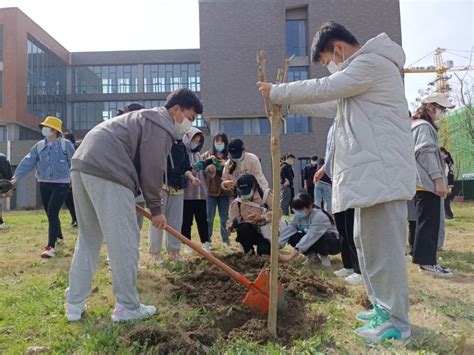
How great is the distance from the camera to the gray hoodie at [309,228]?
4891 millimetres

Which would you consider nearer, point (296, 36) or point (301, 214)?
point (301, 214)

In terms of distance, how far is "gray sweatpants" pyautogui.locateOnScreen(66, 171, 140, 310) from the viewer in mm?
2914

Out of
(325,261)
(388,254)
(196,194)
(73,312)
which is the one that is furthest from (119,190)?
(325,261)

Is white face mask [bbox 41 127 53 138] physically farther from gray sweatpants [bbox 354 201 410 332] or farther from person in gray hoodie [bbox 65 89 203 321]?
gray sweatpants [bbox 354 201 410 332]

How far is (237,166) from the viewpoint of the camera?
5863mm

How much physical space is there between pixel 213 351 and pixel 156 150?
137 centimetres

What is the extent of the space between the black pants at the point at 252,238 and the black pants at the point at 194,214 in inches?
26.3

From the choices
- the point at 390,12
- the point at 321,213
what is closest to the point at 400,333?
the point at 321,213

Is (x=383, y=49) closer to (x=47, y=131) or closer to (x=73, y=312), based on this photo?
(x=73, y=312)

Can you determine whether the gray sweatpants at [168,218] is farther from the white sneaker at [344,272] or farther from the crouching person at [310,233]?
the white sneaker at [344,272]

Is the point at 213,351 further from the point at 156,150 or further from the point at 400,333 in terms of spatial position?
the point at 156,150

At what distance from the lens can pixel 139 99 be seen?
1487 inches

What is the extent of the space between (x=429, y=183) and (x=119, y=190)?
10.8ft

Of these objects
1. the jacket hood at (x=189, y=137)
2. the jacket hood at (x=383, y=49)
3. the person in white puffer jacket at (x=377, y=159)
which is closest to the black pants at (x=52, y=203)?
the jacket hood at (x=189, y=137)
